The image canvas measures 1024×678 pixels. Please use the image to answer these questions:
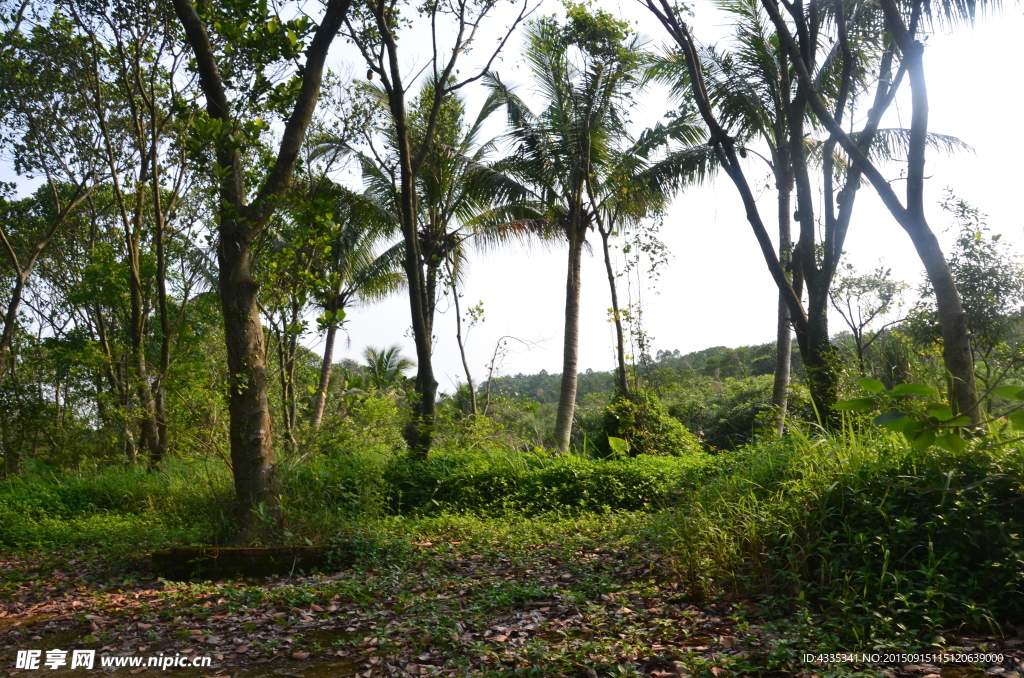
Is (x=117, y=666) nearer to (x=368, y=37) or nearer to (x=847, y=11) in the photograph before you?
(x=368, y=37)

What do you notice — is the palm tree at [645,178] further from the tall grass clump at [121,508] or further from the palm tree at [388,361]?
the palm tree at [388,361]

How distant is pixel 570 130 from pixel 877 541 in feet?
37.3

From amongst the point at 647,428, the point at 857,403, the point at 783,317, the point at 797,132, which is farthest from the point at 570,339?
the point at 857,403

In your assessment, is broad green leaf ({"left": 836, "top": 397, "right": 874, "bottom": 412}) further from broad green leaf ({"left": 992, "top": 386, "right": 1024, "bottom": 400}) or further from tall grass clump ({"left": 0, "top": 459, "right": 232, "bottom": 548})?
tall grass clump ({"left": 0, "top": 459, "right": 232, "bottom": 548})

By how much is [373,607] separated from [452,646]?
3.60 feet

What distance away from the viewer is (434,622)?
4438 millimetres

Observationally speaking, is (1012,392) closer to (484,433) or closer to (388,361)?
(484,433)

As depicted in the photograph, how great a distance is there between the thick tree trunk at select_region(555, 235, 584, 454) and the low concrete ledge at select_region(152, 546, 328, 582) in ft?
25.1

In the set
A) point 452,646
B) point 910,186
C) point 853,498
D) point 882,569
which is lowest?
point 452,646

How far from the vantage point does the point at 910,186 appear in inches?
221

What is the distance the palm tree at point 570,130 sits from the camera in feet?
43.5

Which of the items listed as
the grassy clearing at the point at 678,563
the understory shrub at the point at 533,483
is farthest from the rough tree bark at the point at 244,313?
the understory shrub at the point at 533,483

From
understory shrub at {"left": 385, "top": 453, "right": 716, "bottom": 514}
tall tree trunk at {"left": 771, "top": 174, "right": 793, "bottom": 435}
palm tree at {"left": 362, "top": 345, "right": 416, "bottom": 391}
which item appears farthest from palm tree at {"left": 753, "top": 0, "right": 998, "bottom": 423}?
palm tree at {"left": 362, "top": 345, "right": 416, "bottom": 391}

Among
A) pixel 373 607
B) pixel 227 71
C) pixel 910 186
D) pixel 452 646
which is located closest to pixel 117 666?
pixel 373 607
